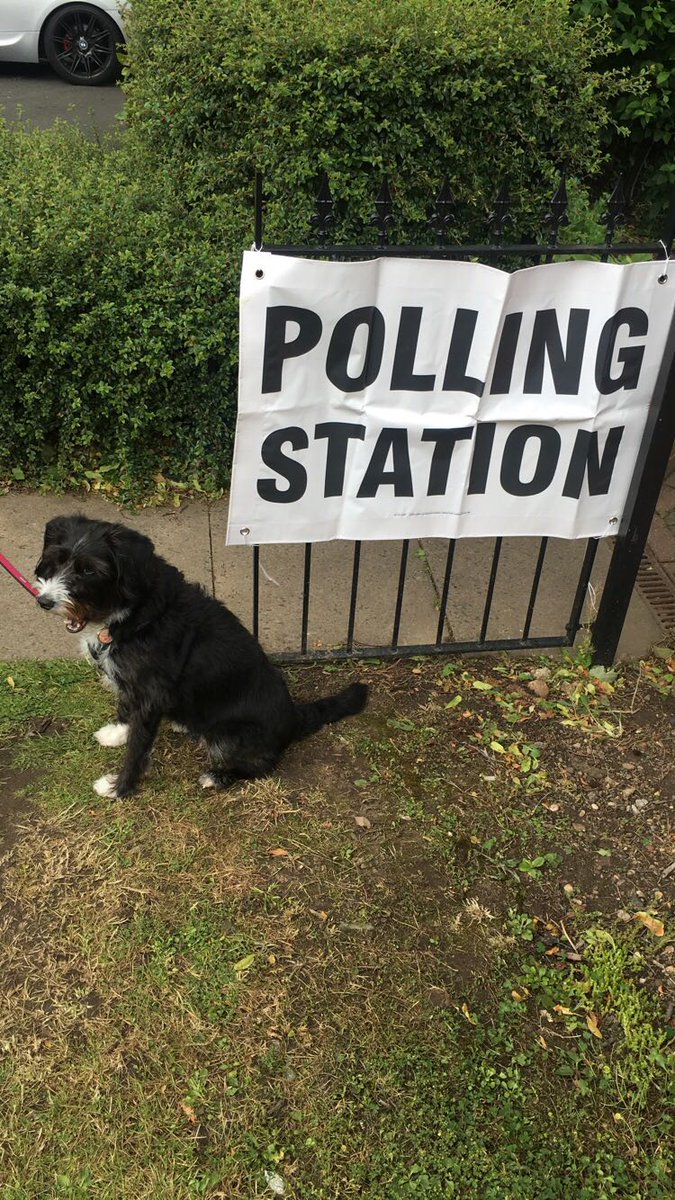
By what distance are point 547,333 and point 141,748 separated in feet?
6.84

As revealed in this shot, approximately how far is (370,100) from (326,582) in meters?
2.60

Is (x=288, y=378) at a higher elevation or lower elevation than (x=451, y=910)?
higher

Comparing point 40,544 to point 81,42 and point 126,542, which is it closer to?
point 126,542

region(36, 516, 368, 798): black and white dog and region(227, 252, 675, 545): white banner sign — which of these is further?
region(227, 252, 675, 545): white banner sign

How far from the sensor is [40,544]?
4.62 metres

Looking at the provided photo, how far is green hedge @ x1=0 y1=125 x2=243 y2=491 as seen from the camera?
4.58 m

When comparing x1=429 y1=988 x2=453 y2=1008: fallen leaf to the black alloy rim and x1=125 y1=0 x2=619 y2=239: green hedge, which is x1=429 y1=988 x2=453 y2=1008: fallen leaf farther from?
the black alloy rim

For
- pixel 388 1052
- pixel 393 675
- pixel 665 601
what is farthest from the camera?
pixel 665 601

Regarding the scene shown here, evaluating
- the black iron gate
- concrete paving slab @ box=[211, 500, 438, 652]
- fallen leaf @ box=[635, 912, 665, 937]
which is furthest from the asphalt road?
fallen leaf @ box=[635, 912, 665, 937]

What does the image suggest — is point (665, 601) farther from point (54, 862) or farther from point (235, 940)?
point (54, 862)

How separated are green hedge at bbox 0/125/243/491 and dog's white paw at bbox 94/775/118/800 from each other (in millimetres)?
2104

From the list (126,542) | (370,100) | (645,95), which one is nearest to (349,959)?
(126,542)

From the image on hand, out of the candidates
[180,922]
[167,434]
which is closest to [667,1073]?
[180,922]

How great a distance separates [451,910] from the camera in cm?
312
